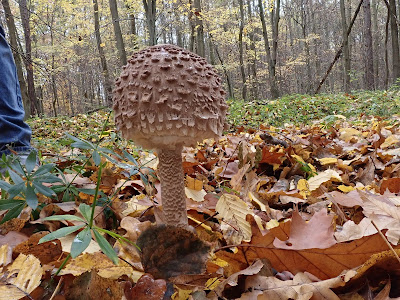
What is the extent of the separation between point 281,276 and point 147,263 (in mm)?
499

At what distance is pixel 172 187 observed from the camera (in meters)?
1.53

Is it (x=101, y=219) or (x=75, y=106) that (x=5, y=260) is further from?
(x=75, y=106)

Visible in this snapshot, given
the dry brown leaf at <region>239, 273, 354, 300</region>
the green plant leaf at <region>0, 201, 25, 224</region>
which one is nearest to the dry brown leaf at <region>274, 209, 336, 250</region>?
the dry brown leaf at <region>239, 273, 354, 300</region>

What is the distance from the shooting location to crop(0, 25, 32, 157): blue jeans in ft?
9.25

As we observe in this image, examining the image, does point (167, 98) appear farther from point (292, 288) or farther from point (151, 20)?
point (151, 20)

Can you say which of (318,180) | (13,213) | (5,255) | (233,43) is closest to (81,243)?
(5,255)

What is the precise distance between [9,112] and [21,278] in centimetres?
243

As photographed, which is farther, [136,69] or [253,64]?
[253,64]

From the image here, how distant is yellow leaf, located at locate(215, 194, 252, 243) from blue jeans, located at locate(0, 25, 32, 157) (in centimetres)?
220

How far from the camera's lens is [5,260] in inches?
46.0

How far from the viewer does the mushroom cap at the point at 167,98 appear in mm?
1236

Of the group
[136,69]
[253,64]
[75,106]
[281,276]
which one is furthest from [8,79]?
[75,106]

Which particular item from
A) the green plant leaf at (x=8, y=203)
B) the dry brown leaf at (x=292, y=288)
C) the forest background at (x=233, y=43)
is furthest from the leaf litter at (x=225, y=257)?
the forest background at (x=233, y=43)

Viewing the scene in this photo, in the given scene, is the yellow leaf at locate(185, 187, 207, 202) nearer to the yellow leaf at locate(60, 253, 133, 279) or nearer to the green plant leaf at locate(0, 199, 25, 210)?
the yellow leaf at locate(60, 253, 133, 279)
